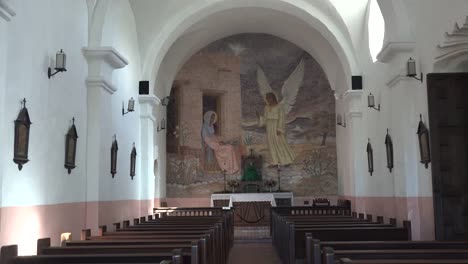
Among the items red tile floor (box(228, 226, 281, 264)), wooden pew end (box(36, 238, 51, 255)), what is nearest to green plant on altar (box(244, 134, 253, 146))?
red tile floor (box(228, 226, 281, 264))

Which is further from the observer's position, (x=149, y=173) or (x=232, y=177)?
(x=232, y=177)

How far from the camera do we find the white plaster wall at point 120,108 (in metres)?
10.6

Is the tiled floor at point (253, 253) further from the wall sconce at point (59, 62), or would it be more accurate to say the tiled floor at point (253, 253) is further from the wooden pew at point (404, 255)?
the wooden pew at point (404, 255)

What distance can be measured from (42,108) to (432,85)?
5892mm

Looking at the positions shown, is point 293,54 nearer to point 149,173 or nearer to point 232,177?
point 232,177

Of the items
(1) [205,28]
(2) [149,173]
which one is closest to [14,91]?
(2) [149,173]

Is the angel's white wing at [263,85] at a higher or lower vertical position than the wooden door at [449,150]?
higher

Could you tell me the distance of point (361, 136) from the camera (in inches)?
563

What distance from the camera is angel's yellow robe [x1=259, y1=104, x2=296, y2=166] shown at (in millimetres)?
19297

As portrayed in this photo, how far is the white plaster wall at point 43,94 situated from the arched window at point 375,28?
23.6ft

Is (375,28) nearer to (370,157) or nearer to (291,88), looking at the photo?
(370,157)

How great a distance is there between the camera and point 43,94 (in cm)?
768

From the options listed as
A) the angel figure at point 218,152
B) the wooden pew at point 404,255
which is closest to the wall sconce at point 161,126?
the angel figure at point 218,152

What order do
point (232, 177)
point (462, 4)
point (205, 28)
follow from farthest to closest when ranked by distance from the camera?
point (232, 177), point (205, 28), point (462, 4)
